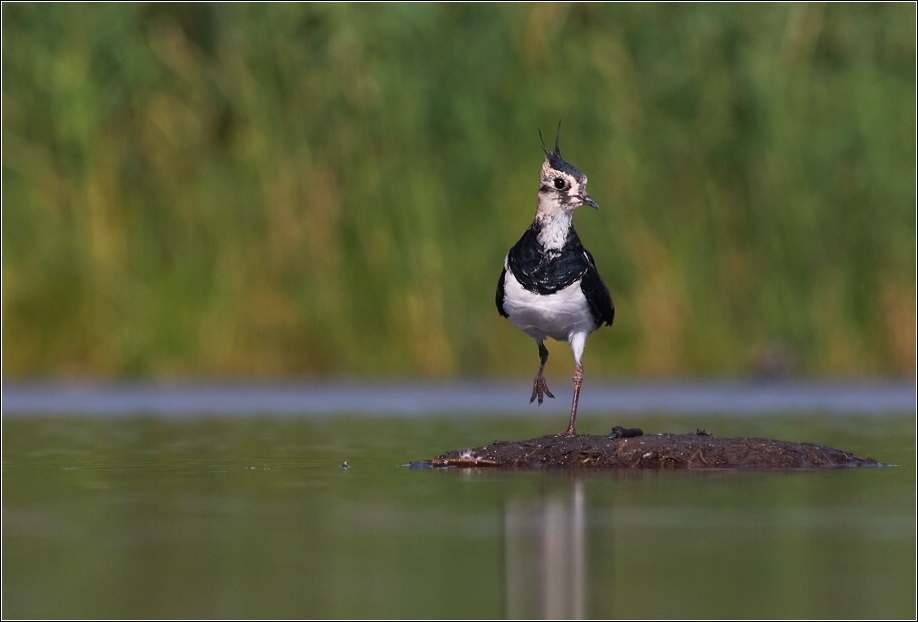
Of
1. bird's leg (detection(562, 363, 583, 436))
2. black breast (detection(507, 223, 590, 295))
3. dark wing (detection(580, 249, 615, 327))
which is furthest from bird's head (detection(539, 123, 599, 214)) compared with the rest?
bird's leg (detection(562, 363, 583, 436))

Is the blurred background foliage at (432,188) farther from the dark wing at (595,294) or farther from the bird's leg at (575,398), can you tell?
the dark wing at (595,294)

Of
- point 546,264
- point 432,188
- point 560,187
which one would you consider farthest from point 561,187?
point 432,188

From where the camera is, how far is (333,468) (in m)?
9.91

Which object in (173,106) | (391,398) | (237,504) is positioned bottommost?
(237,504)

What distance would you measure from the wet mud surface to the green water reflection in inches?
10.9

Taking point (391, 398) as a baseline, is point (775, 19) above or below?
above

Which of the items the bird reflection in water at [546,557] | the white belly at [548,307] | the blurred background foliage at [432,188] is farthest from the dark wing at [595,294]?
the blurred background foliage at [432,188]

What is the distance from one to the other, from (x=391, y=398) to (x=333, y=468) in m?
4.97

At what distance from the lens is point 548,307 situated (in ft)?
33.4

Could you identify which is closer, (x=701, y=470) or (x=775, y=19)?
(x=701, y=470)

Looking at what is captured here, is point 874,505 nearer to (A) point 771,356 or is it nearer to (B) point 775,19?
(A) point 771,356

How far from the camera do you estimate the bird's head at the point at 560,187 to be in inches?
410

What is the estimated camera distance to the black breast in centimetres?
1022

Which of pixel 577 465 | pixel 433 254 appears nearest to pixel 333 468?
pixel 577 465
